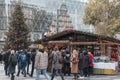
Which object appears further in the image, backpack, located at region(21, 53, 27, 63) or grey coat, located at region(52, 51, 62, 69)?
backpack, located at region(21, 53, 27, 63)

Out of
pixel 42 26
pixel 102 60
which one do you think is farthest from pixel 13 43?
pixel 42 26

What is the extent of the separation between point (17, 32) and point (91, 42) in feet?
66.4

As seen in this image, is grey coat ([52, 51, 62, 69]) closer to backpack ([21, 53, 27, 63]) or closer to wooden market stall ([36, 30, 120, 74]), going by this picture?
backpack ([21, 53, 27, 63])

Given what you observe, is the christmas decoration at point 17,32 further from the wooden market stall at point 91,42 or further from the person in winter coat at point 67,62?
the person in winter coat at point 67,62

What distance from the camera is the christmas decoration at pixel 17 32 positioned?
42.6 m

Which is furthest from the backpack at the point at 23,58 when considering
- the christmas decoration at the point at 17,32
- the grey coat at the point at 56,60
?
the christmas decoration at the point at 17,32

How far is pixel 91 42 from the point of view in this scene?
24.4m

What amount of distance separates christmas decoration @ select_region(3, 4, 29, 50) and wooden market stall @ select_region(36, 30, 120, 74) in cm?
1771

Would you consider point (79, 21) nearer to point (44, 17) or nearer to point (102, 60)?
point (44, 17)

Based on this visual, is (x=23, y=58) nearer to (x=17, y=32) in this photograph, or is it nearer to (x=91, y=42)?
(x=91, y=42)

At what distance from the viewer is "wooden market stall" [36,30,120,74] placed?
23141mm

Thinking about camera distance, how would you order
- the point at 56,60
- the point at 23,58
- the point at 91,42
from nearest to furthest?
the point at 56,60
the point at 23,58
the point at 91,42

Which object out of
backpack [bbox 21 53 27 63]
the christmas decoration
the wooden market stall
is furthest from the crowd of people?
the christmas decoration

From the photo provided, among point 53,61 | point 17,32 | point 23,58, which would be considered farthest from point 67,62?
point 17,32
